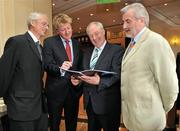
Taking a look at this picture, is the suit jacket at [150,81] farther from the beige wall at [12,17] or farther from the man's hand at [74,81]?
the beige wall at [12,17]

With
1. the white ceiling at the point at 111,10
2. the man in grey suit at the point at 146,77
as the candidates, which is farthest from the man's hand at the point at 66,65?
the white ceiling at the point at 111,10

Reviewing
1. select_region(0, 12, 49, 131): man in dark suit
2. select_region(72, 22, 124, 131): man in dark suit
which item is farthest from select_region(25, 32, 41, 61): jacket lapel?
select_region(72, 22, 124, 131): man in dark suit

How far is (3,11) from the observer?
3.08m

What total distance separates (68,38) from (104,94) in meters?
0.69

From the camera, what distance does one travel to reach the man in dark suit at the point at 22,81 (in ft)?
7.73

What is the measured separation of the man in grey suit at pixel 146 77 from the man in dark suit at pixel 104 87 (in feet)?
1.53

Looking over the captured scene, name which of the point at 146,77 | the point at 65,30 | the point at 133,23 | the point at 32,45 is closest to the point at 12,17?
the point at 65,30

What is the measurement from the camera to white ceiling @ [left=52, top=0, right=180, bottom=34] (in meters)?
8.45

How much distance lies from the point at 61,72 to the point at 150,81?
1052 millimetres

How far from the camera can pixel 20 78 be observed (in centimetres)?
243

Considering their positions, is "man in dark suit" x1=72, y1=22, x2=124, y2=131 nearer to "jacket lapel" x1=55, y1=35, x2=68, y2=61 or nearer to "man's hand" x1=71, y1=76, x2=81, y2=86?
"man's hand" x1=71, y1=76, x2=81, y2=86

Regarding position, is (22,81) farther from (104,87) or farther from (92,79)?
(104,87)

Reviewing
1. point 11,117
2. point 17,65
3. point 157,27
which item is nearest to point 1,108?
point 11,117

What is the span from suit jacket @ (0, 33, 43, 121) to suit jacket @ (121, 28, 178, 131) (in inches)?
32.6
